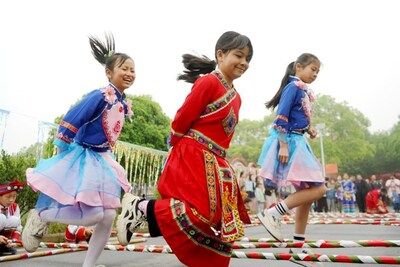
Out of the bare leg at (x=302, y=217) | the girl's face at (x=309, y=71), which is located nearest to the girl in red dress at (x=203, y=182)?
the bare leg at (x=302, y=217)

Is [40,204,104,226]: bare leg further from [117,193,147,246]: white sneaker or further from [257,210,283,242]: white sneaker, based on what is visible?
[257,210,283,242]: white sneaker

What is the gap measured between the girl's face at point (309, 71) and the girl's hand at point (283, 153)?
0.76 meters

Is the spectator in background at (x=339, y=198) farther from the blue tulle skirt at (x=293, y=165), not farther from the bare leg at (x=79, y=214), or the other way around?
the bare leg at (x=79, y=214)

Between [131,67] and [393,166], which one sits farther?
[393,166]

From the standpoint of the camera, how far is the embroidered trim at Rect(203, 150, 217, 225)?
2.46 metres

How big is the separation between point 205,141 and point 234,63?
59 cm

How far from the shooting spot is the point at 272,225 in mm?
3703

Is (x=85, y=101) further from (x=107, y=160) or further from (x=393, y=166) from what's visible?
(x=393, y=166)

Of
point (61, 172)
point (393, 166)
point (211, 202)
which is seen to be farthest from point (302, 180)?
point (393, 166)

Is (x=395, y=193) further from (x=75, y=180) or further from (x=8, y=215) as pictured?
(x=75, y=180)

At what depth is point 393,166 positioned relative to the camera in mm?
45000

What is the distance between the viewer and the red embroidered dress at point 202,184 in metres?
2.43

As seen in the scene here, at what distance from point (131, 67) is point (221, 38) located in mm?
1177

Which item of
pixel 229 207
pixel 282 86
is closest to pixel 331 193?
pixel 282 86
